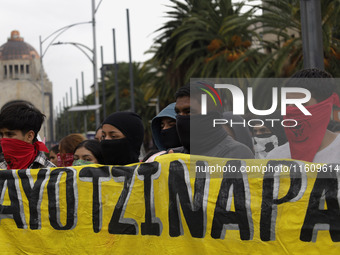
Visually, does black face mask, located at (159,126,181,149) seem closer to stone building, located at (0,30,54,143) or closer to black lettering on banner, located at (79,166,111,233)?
black lettering on banner, located at (79,166,111,233)

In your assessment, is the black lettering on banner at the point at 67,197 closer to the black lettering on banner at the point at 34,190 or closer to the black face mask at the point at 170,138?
the black lettering on banner at the point at 34,190

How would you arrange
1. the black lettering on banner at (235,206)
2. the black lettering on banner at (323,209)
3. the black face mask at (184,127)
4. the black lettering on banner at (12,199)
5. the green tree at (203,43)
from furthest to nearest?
the green tree at (203,43) < the black lettering on banner at (12,199) < the black face mask at (184,127) < the black lettering on banner at (235,206) < the black lettering on banner at (323,209)

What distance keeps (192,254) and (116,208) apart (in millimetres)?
582

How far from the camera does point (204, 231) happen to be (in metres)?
3.93

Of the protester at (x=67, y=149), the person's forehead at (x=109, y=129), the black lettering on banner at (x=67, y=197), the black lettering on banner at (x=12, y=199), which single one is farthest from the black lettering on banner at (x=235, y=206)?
the protester at (x=67, y=149)

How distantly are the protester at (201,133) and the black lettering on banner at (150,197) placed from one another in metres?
0.30

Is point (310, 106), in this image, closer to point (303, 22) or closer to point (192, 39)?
point (303, 22)

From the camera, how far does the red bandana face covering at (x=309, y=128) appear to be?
12.9 ft

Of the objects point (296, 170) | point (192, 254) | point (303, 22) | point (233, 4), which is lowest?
point (192, 254)

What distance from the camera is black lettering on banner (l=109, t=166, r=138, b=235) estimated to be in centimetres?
414

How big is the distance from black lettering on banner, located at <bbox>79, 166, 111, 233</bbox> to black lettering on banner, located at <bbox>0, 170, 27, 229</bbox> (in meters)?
Result: 0.46

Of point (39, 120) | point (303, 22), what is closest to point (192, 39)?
point (303, 22)

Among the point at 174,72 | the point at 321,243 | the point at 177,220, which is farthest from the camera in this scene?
the point at 174,72

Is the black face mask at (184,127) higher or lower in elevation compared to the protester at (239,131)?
higher
